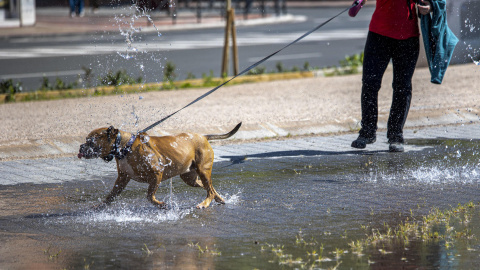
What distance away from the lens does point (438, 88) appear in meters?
11.9

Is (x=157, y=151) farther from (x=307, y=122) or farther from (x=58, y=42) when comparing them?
(x=58, y=42)

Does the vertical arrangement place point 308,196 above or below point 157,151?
below

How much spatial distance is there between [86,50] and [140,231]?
1625 cm

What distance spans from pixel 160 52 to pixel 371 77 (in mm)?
12258

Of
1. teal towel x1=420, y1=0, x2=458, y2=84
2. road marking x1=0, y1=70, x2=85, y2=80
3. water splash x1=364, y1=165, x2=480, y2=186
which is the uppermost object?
teal towel x1=420, y1=0, x2=458, y2=84

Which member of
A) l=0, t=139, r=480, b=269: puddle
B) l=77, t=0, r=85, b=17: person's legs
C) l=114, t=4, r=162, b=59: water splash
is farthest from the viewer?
l=77, t=0, r=85, b=17: person's legs

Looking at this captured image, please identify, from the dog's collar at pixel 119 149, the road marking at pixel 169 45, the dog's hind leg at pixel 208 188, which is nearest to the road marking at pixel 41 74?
the road marking at pixel 169 45

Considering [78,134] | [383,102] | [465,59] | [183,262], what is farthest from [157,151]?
[465,59]

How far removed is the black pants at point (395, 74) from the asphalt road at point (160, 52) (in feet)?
16.1

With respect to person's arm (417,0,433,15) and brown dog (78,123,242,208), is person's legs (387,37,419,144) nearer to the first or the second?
person's arm (417,0,433,15)

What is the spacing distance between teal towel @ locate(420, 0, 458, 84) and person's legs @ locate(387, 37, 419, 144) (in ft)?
0.49

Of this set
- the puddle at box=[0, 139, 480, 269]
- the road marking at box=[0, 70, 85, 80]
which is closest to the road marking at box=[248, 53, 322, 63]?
the road marking at box=[0, 70, 85, 80]

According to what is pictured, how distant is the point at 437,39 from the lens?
7758 millimetres

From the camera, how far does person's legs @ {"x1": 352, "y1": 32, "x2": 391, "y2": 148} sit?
799 cm
